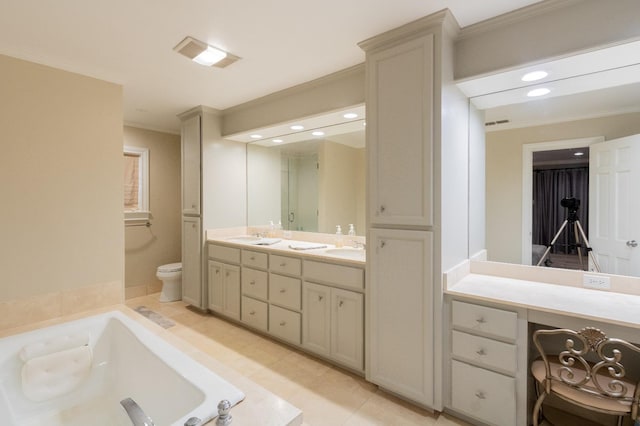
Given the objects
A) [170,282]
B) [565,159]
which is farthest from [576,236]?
[170,282]

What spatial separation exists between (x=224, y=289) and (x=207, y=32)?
247 cm

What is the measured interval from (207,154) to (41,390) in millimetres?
2487

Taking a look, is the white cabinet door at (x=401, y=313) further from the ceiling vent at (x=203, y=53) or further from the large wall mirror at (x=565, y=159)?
the ceiling vent at (x=203, y=53)

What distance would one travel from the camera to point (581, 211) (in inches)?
77.7

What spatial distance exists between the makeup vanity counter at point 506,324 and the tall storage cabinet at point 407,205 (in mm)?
116

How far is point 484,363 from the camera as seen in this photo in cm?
173

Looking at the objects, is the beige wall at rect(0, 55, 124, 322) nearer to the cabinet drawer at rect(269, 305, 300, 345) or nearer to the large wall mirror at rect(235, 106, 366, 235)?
the cabinet drawer at rect(269, 305, 300, 345)

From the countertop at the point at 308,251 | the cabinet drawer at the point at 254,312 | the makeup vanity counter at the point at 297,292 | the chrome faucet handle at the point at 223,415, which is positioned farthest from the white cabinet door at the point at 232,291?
the chrome faucet handle at the point at 223,415

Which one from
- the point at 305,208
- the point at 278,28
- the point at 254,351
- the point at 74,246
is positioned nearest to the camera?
the point at 278,28

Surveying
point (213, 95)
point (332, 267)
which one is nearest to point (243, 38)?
point (213, 95)

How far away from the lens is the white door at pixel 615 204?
5.86ft

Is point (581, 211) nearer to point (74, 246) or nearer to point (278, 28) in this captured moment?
point (278, 28)

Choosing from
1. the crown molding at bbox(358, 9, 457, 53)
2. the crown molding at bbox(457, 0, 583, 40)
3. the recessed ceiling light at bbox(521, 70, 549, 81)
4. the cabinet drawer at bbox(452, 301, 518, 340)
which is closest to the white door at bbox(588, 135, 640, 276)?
the recessed ceiling light at bbox(521, 70, 549, 81)

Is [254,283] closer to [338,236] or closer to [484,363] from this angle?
[338,236]
